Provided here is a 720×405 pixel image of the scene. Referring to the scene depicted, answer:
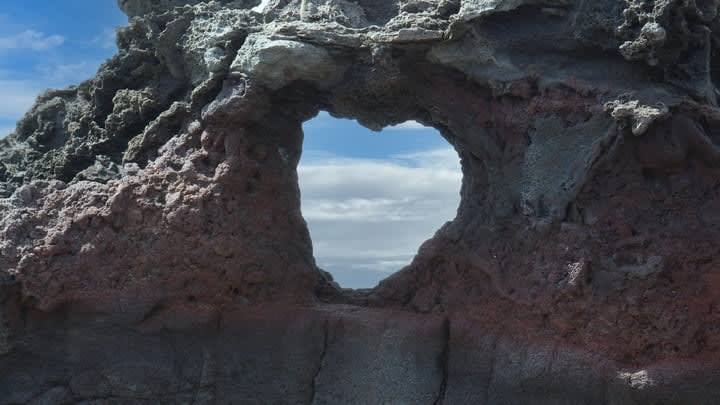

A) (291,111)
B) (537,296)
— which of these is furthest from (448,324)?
(291,111)

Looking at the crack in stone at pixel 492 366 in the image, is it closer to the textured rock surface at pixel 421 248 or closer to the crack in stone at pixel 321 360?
the textured rock surface at pixel 421 248

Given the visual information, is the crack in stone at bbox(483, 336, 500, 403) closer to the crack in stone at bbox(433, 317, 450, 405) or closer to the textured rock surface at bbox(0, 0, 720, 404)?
the textured rock surface at bbox(0, 0, 720, 404)

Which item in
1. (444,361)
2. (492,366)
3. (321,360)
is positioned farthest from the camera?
(321,360)

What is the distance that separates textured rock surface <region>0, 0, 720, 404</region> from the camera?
408cm

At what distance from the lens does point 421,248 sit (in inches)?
200

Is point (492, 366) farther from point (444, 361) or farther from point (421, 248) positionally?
point (421, 248)

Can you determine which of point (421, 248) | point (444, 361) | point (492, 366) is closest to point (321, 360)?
point (444, 361)

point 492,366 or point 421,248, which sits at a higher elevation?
A: point 421,248

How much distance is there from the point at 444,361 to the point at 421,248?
73 cm

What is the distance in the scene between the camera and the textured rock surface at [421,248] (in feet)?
13.4

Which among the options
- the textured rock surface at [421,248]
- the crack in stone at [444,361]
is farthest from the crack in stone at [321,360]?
the crack in stone at [444,361]

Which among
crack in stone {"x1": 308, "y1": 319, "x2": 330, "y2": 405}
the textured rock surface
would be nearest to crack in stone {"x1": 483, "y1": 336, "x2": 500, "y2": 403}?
the textured rock surface

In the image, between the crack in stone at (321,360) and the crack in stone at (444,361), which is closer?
the crack in stone at (444,361)

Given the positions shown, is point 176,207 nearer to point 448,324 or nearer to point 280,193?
point 280,193
